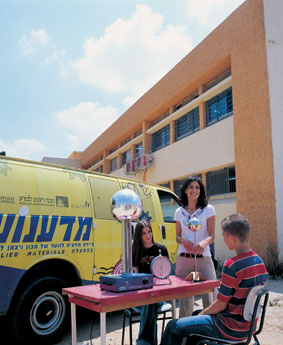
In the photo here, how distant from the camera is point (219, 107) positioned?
1173 cm

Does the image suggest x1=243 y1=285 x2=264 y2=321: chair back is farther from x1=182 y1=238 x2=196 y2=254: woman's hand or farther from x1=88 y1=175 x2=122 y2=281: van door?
x1=88 y1=175 x2=122 y2=281: van door

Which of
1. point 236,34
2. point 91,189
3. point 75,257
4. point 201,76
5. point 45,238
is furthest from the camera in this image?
point 201,76

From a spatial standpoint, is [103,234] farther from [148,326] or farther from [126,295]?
[126,295]

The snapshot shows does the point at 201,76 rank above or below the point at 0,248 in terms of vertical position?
above

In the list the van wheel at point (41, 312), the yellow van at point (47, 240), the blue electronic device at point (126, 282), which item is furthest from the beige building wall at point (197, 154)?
the blue electronic device at point (126, 282)

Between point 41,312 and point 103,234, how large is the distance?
1.22 m

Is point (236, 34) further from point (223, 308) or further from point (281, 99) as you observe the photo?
point (223, 308)

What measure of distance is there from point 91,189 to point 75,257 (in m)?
0.94

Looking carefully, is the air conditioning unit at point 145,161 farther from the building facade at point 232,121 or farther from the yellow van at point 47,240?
the yellow van at point 47,240

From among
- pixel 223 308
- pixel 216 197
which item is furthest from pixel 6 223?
pixel 216 197

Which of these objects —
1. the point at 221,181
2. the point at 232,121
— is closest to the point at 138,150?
the point at 221,181

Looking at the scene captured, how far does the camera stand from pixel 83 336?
4.23m

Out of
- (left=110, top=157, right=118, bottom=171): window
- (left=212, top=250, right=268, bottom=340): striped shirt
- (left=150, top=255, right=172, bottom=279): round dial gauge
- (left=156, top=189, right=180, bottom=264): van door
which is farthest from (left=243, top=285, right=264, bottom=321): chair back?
(left=110, top=157, right=118, bottom=171): window

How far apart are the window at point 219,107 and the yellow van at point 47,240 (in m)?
7.59
